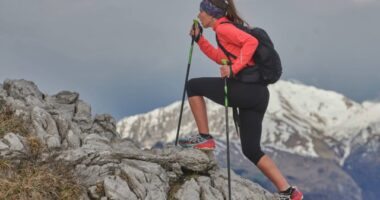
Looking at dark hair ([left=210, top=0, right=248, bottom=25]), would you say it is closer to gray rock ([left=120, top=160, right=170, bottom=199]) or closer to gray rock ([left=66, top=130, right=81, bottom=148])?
gray rock ([left=120, top=160, right=170, bottom=199])

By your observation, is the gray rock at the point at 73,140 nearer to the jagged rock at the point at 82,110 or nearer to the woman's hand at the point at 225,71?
the jagged rock at the point at 82,110

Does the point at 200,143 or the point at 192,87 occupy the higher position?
the point at 192,87

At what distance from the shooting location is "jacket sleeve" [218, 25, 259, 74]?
45.8ft

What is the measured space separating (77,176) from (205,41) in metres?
5.73

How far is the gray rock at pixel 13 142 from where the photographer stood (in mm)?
13898

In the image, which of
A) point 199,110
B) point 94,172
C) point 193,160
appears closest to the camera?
point 94,172

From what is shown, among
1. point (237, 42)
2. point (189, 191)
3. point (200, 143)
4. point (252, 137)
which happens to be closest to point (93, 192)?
point (189, 191)

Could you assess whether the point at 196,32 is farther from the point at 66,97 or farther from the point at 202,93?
the point at 66,97

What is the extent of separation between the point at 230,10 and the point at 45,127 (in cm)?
660

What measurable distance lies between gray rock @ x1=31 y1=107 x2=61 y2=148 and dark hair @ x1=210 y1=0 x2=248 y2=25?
5974mm

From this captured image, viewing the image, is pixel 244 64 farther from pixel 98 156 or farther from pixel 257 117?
pixel 98 156

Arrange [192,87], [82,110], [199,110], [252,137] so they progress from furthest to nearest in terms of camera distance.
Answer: [82,110] < [199,110] < [192,87] < [252,137]

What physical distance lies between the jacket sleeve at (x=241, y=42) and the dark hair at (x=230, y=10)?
649 millimetres

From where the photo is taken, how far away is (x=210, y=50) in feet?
53.5
